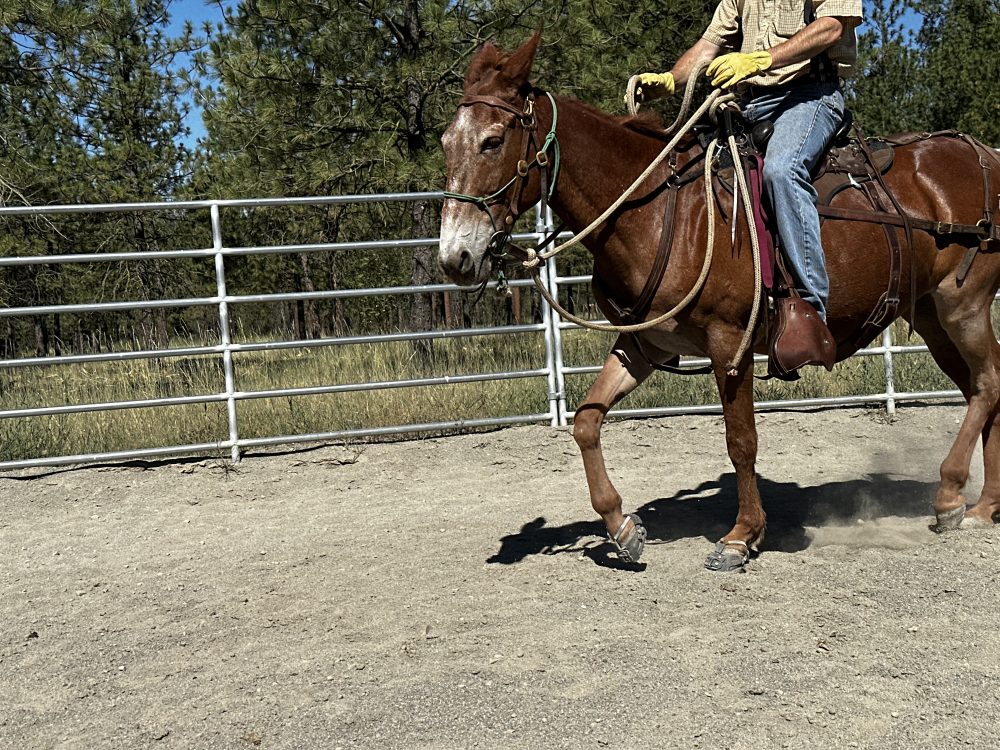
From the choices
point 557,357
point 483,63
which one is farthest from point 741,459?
point 557,357

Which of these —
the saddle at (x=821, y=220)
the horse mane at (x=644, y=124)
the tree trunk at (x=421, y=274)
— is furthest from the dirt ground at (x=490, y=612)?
the tree trunk at (x=421, y=274)

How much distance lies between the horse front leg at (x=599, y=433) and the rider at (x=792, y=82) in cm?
89

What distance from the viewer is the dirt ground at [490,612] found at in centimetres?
300

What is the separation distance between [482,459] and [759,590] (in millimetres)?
3542

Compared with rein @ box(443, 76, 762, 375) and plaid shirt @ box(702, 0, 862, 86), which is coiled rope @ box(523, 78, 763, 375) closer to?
rein @ box(443, 76, 762, 375)

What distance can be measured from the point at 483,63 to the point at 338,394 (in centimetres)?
465

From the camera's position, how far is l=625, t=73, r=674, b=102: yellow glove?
15.4ft

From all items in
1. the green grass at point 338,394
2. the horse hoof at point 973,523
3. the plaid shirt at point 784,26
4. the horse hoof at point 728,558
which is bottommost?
the horse hoof at point 973,523

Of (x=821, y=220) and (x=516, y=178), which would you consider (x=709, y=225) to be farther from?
(x=516, y=178)

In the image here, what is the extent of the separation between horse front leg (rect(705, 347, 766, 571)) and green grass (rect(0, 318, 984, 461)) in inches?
148

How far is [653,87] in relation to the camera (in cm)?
478

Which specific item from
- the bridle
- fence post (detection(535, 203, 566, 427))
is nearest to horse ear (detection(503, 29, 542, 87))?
the bridle

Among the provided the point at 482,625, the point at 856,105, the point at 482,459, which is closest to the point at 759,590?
the point at 482,625

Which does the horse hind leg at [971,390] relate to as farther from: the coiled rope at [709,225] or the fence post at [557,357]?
the fence post at [557,357]
